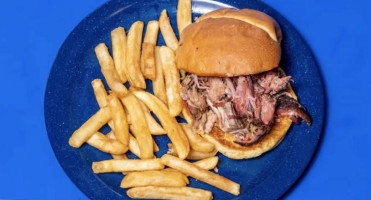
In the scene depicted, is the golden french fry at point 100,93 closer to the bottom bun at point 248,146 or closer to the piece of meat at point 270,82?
the bottom bun at point 248,146

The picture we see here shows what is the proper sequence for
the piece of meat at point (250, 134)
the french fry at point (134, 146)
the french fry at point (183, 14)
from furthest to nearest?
the french fry at point (183, 14)
the french fry at point (134, 146)
the piece of meat at point (250, 134)

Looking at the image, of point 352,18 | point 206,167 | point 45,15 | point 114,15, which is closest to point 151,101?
point 206,167

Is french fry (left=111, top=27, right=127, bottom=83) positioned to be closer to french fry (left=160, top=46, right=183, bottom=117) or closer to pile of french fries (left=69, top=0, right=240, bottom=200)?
pile of french fries (left=69, top=0, right=240, bottom=200)

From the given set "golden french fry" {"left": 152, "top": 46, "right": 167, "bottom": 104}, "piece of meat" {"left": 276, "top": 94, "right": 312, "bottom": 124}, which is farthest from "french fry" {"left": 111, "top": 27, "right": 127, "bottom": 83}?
"piece of meat" {"left": 276, "top": 94, "right": 312, "bottom": 124}

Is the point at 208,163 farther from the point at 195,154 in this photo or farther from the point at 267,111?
the point at 267,111

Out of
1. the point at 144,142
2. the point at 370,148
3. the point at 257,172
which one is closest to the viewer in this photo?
the point at 144,142

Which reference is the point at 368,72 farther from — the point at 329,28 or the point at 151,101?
the point at 151,101

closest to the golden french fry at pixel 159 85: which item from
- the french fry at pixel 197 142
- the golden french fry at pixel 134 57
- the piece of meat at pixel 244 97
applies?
the golden french fry at pixel 134 57
